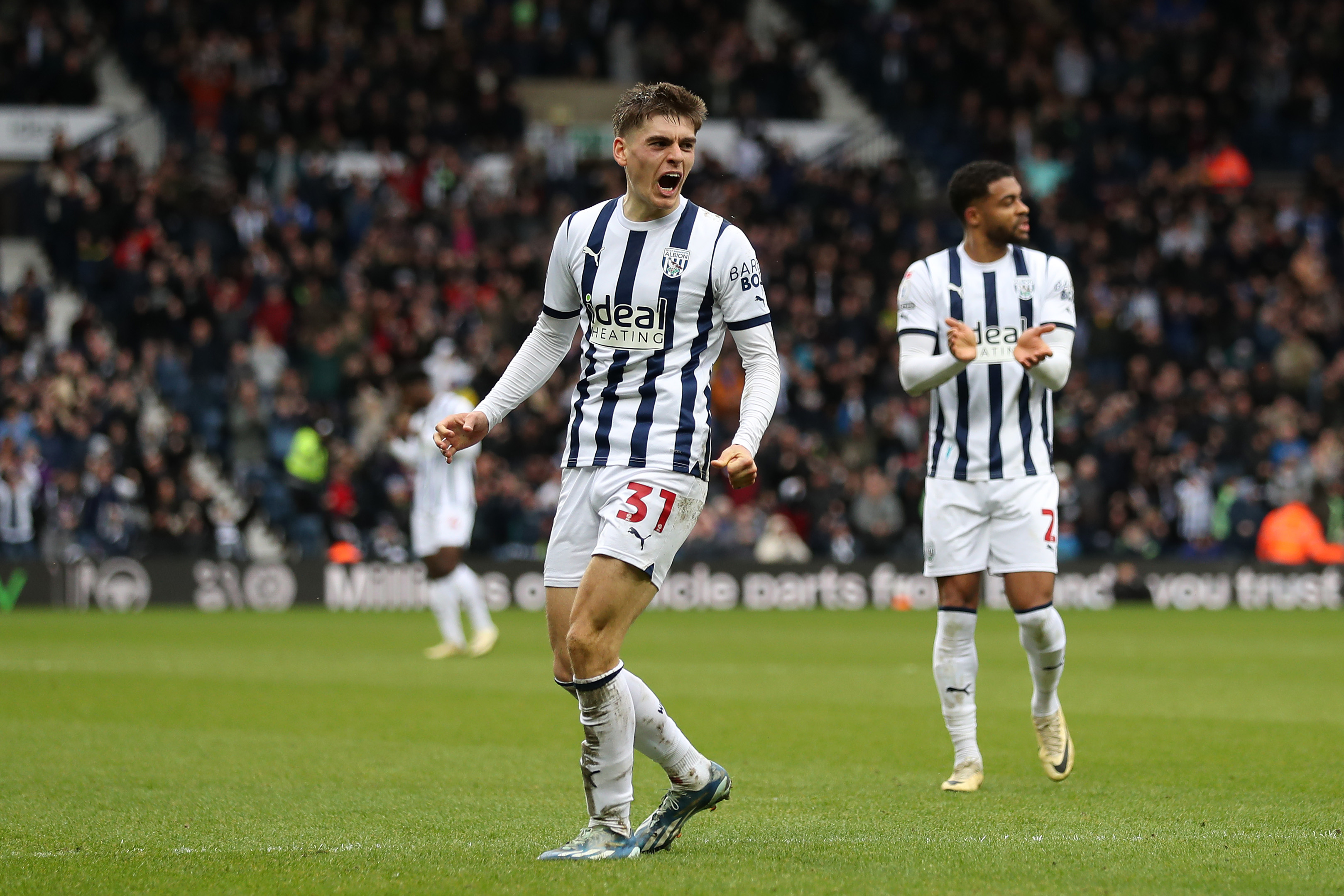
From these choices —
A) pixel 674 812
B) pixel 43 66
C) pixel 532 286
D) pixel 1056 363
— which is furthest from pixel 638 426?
pixel 43 66

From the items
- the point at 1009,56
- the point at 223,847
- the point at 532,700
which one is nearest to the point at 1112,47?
the point at 1009,56

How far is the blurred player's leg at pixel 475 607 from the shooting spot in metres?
15.1

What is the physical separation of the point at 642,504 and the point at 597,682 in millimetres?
594

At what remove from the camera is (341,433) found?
22875 millimetres

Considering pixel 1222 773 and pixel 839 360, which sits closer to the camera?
pixel 1222 773

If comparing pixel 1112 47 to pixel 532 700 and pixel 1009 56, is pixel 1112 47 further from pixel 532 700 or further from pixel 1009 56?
pixel 532 700

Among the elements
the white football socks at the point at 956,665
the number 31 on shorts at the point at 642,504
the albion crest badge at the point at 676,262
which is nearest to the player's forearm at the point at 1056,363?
the white football socks at the point at 956,665

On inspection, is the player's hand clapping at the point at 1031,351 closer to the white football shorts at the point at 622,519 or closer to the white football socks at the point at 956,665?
the white football socks at the point at 956,665

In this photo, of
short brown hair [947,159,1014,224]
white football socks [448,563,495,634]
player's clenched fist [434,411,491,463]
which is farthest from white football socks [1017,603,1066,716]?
white football socks [448,563,495,634]

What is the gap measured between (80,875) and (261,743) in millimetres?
3693

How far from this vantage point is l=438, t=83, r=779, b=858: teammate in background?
5.52 metres

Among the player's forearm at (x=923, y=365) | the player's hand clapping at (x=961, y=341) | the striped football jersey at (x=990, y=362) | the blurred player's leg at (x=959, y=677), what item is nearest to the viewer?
the player's hand clapping at (x=961, y=341)

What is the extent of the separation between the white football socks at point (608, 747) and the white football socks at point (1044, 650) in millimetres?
2544

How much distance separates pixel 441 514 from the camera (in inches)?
584
